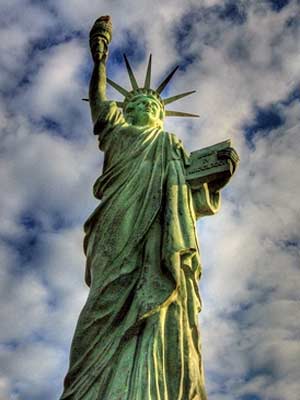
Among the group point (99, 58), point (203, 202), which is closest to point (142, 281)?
point (203, 202)

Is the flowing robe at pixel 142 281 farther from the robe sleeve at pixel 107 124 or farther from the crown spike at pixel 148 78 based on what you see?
the crown spike at pixel 148 78

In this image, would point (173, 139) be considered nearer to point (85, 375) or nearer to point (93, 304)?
point (93, 304)

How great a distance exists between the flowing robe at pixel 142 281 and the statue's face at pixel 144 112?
76 centimetres

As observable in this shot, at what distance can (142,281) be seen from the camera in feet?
26.4

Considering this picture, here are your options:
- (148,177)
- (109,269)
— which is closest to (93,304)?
(109,269)

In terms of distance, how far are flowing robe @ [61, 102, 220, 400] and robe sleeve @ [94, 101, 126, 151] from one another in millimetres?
140

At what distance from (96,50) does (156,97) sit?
3.88ft

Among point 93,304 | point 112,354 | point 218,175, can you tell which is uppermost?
point 218,175

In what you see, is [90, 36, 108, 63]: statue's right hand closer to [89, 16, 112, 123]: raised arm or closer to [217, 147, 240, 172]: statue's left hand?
[89, 16, 112, 123]: raised arm

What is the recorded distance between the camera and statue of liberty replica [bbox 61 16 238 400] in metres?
7.37

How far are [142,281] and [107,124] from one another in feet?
9.31

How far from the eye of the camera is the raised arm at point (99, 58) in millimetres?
10229

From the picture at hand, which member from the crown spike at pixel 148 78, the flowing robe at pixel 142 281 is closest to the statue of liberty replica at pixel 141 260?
the flowing robe at pixel 142 281

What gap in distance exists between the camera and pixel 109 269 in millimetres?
8289
